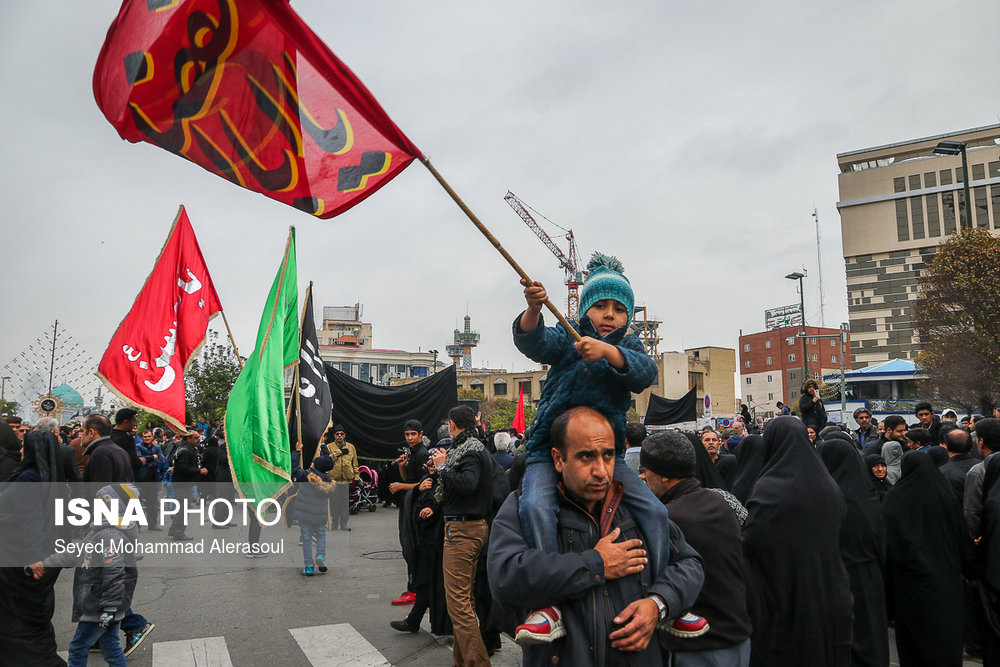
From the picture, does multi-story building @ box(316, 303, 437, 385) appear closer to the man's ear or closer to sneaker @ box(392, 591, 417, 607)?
sneaker @ box(392, 591, 417, 607)

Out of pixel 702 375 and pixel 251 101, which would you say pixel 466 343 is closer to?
pixel 702 375

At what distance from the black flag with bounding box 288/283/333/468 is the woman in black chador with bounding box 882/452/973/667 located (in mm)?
7333

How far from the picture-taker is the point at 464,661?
5027mm

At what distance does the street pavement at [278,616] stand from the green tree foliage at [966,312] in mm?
A: 18005

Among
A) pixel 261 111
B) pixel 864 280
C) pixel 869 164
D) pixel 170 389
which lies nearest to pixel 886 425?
pixel 261 111

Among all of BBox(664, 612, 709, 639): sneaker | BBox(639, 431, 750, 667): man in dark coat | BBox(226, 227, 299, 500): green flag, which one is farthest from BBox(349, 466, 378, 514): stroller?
BBox(664, 612, 709, 639): sneaker

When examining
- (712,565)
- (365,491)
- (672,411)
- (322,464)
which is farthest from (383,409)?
(712,565)

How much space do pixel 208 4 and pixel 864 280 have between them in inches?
2866

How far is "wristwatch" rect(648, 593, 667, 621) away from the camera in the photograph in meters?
2.22

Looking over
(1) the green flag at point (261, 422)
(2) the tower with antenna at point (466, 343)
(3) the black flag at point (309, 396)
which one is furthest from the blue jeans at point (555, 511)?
(2) the tower with antenna at point (466, 343)

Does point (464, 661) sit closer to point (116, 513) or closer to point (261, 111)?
point (116, 513)

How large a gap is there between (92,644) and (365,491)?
1069 centimetres

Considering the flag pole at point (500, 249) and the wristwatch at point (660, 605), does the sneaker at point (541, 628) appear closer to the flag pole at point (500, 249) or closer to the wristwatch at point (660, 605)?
the wristwatch at point (660, 605)

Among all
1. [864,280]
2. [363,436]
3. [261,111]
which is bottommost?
[363,436]
